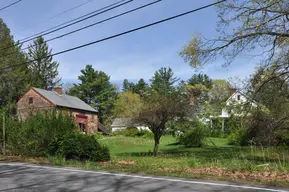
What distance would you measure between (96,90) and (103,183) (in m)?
78.9

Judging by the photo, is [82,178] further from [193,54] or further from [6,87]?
[6,87]

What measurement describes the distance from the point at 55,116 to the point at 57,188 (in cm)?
1095

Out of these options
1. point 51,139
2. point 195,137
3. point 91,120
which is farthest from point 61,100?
point 51,139

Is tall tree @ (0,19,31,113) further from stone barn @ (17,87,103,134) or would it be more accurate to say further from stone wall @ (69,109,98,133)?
stone wall @ (69,109,98,133)

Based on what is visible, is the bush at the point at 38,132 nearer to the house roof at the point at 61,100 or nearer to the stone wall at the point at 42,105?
the stone wall at the point at 42,105

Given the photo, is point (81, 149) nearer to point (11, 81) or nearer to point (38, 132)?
point (38, 132)

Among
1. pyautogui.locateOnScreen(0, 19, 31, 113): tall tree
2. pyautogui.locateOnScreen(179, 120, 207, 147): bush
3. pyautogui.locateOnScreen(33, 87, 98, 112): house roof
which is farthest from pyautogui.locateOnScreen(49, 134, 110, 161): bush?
pyautogui.locateOnScreen(0, 19, 31, 113): tall tree

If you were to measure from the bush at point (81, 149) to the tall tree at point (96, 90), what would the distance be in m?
65.5

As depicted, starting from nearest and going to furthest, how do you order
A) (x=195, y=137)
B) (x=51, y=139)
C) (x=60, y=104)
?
(x=51, y=139), (x=195, y=137), (x=60, y=104)

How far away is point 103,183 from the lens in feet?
29.2

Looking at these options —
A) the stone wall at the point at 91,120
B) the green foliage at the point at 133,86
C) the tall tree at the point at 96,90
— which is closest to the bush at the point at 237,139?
the stone wall at the point at 91,120

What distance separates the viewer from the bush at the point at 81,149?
51.6 feet

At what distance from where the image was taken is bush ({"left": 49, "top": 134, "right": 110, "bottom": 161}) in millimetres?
15719

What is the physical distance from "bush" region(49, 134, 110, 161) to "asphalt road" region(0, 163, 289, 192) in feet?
16.3
